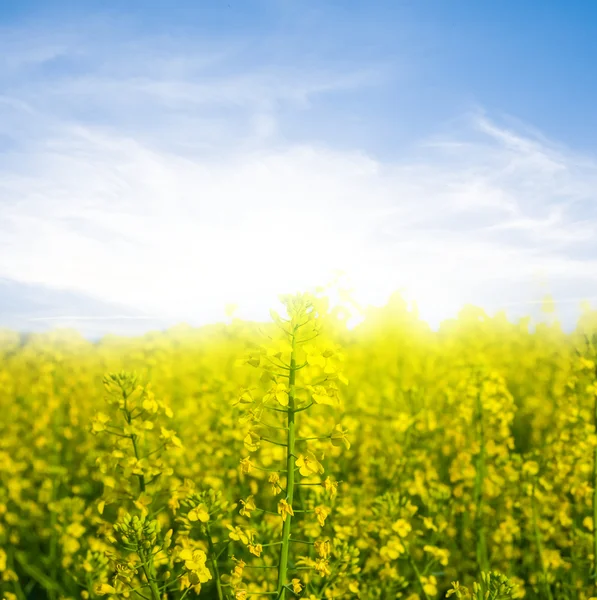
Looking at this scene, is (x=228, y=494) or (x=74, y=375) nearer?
(x=228, y=494)

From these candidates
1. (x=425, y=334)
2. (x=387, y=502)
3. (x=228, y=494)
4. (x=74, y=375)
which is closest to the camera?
(x=387, y=502)

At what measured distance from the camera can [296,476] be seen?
441 cm

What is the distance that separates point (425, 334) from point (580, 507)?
7.54m

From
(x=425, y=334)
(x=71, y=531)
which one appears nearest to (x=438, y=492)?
(x=71, y=531)

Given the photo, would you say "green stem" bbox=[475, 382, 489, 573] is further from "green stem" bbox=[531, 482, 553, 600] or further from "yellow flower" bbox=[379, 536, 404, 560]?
"yellow flower" bbox=[379, 536, 404, 560]

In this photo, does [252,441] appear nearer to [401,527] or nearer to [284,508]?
[284,508]

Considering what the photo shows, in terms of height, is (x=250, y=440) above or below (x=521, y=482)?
above

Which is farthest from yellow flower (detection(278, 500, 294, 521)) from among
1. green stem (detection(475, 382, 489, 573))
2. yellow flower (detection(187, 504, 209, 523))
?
green stem (detection(475, 382, 489, 573))

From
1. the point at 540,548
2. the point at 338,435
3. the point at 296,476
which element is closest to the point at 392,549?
the point at 296,476

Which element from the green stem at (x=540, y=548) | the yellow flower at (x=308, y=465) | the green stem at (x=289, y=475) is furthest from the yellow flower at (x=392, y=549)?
the yellow flower at (x=308, y=465)

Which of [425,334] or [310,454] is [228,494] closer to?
[310,454]

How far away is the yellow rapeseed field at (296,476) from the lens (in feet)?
8.02

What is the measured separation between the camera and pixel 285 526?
2.29m

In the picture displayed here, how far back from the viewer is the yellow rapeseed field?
8.02 feet
